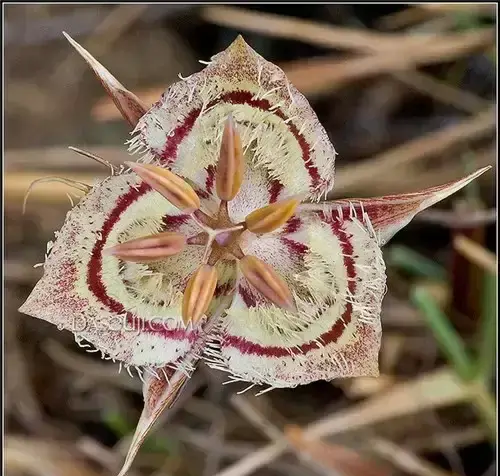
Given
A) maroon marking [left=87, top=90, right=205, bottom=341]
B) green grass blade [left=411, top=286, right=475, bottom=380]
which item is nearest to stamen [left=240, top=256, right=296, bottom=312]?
→ maroon marking [left=87, top=90, right=205, bottom=341]

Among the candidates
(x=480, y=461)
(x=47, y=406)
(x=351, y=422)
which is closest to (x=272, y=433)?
(x=351, y=422)

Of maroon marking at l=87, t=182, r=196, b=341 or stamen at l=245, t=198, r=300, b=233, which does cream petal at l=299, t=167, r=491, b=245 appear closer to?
stamen at l=245, t=198, r=300, b=233

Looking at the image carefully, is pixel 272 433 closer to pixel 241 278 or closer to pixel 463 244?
pixel 463 244

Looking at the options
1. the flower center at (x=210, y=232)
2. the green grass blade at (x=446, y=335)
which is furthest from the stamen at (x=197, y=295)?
the green grass blade at (x=446, y=335)

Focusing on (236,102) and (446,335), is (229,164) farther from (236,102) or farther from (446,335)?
(446,335)

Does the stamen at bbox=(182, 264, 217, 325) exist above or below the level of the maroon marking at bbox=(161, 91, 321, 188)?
below

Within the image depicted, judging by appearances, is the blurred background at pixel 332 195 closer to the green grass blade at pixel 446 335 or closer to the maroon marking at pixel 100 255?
the green grass blade at pixel 446 335

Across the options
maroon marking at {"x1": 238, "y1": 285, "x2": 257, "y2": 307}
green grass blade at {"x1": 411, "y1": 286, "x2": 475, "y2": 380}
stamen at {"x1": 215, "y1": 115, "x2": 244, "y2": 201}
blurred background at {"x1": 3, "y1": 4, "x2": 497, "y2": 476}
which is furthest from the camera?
blurred background at {"x1": 3, "y1": 4, "x2": 497, "y2": 476}
